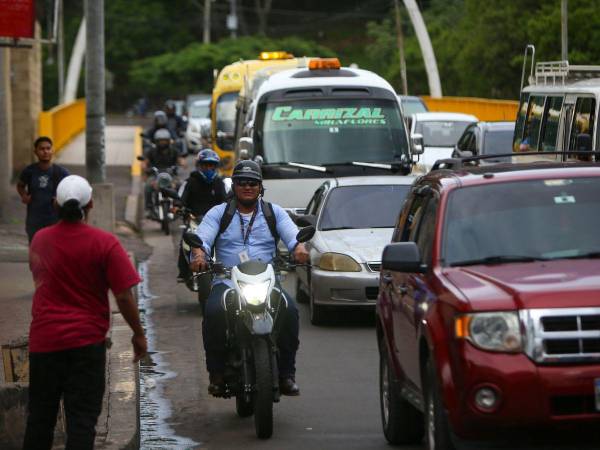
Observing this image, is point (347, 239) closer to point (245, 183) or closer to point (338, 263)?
point (338, 263)

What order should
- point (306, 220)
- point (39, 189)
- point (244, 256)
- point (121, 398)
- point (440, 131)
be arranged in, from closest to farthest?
point (244, 256), point (121, 398), point (306, 220), point (39, 189), point (440, 131)

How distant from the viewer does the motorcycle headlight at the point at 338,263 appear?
15492mm

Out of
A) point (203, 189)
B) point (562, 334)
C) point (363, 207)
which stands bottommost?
point (363, 207)

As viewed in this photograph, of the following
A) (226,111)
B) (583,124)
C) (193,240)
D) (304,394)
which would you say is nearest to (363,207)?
(583,124)

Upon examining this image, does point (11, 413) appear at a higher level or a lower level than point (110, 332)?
higher

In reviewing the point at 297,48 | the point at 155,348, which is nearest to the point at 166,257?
the point at 155,348

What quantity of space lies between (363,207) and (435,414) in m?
9.21

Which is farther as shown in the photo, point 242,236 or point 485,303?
point 242,236

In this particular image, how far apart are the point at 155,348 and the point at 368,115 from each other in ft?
27.0

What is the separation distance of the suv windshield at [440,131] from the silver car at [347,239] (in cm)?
1418

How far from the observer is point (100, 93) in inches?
856

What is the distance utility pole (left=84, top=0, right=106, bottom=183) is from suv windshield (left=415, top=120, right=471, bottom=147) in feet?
36.7

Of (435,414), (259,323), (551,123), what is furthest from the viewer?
(551,123)

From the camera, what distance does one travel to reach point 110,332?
14.2m
